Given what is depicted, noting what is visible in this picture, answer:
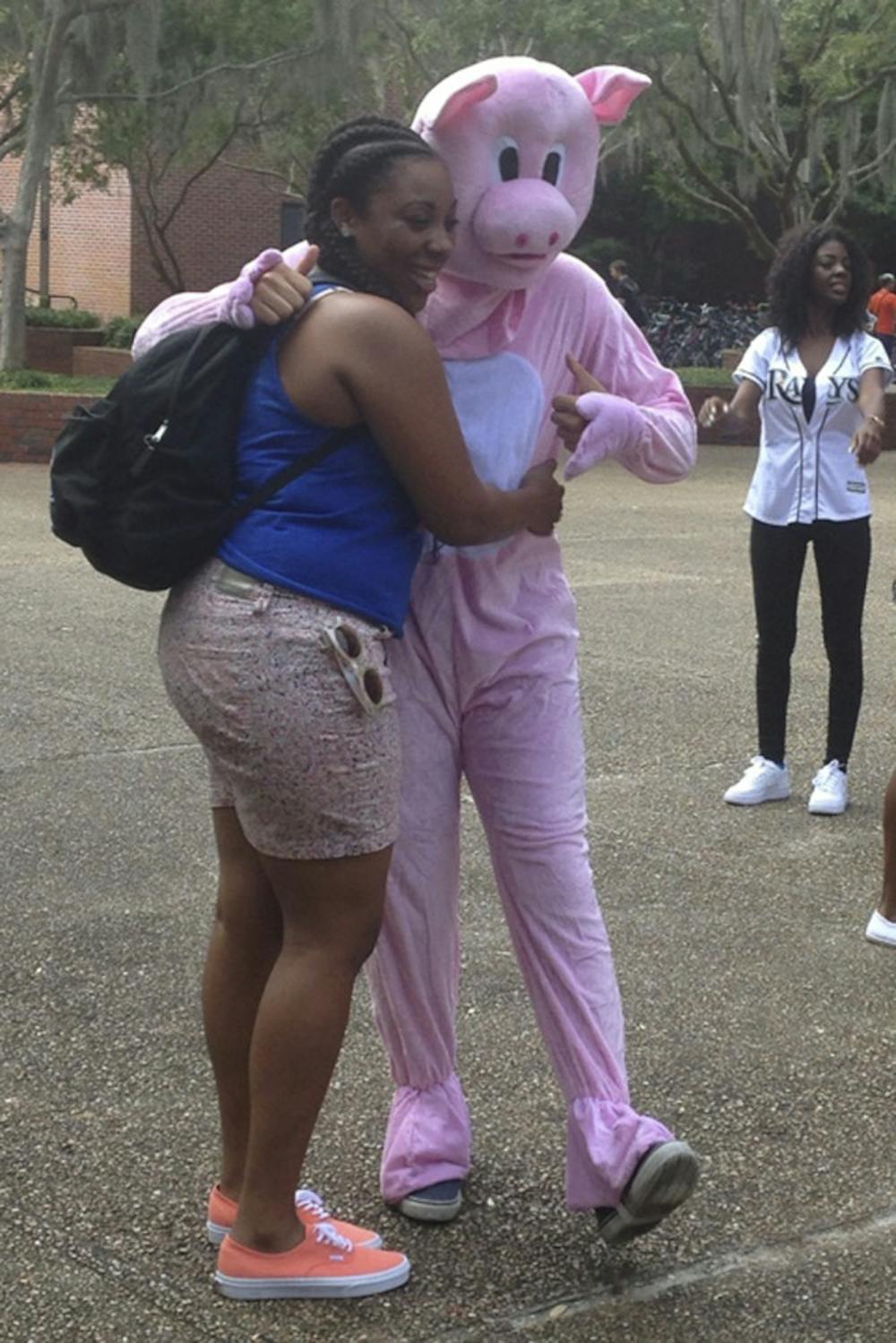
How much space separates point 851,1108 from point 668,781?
8.60 ft

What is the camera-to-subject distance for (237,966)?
121 inches

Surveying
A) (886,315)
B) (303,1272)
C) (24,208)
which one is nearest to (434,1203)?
(303,1272)

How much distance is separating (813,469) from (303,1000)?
12.5ft

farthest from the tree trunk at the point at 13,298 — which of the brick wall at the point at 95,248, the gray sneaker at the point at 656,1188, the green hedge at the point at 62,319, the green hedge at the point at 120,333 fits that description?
the gray sneaker at the point at 656,1188

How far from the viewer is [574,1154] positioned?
10.3 feet

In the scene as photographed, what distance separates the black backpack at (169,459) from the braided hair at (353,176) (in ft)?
0.59

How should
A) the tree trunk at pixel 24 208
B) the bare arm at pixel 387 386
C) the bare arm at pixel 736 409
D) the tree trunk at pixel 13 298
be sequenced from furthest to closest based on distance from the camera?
the tree trunk at pixel 13 298, the tree trunk at pixel 24 208, the bare arm at pixel 736 409, the bare arm at pixel 387 386

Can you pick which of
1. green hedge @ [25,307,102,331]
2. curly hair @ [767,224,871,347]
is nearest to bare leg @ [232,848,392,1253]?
curly hair @ [767,224,871,347]

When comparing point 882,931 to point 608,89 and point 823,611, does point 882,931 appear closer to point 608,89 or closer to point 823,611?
point 823,611

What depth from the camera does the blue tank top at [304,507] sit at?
2828mm

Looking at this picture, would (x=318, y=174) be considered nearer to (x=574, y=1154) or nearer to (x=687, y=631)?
(x=574, y=1154)

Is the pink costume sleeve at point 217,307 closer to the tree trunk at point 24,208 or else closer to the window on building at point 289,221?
the tree trunk at point 24,208

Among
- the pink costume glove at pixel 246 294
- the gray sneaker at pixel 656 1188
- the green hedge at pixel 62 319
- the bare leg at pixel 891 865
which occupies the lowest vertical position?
the green hedge at pixel 62 319

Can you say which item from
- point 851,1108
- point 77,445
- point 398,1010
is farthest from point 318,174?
point 851,1108
